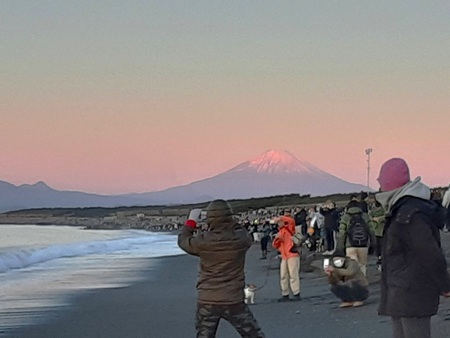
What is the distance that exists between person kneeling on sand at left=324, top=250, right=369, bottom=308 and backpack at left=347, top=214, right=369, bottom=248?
535mm

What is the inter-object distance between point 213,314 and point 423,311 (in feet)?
7.99

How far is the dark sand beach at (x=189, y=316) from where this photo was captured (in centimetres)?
1073

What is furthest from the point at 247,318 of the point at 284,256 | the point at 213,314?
the point at 284,256

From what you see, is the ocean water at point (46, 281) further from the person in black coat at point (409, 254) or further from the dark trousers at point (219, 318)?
the person in black coat at point (409, 254)

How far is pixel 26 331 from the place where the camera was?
1202 centimetres

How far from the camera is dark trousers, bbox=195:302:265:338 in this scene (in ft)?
24.7

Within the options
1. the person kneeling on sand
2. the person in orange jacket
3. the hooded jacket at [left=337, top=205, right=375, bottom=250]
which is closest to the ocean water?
the person in orange jacket

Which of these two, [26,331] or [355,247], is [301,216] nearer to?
[355,247]

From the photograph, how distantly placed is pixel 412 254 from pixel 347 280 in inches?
269

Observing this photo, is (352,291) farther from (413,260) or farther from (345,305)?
(413,260)

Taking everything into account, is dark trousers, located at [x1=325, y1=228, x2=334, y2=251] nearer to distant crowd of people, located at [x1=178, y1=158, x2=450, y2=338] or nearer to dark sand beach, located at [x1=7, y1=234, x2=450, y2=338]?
dark sand beach, located at [x1=7, y1=234, x2=450, y2=338]

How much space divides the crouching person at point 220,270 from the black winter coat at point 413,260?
6.84 ft

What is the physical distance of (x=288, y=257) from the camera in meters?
14.0

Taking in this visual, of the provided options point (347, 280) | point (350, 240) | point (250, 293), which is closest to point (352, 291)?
point (347, 280)
